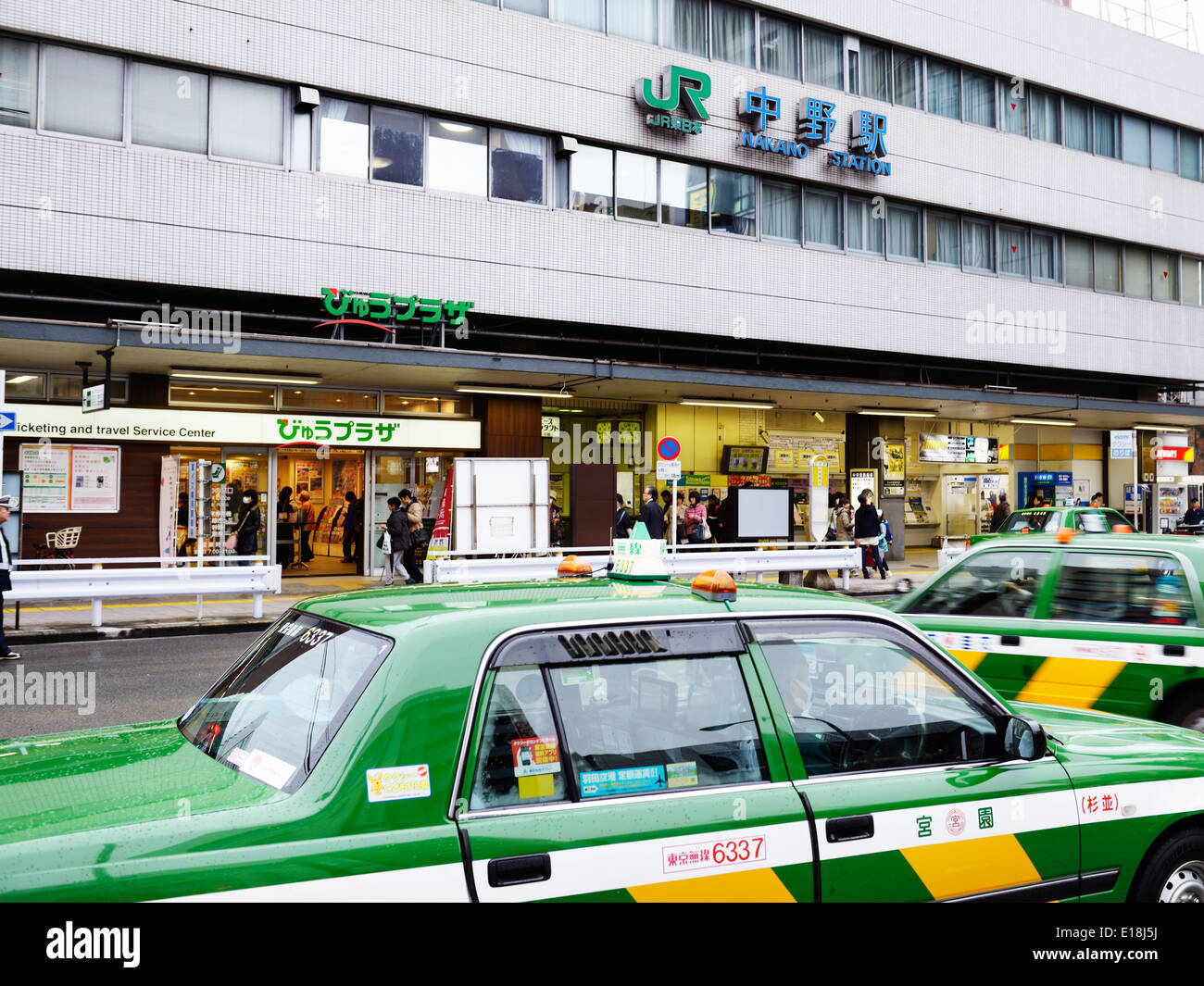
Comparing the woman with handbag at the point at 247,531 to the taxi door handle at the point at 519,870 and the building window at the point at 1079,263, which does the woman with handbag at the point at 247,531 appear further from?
the building window at the point at 1079,263

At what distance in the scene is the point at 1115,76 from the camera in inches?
1196

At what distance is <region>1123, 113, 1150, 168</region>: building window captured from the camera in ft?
102

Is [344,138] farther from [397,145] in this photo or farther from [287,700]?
[287,700]

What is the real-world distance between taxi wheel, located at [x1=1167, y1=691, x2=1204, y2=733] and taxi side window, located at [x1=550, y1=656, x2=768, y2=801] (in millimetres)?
4387

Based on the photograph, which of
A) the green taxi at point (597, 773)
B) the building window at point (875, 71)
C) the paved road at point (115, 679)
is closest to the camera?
the green taxi at point (597, 773)

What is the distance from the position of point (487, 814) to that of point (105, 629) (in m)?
12.7

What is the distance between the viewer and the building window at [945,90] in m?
27.0

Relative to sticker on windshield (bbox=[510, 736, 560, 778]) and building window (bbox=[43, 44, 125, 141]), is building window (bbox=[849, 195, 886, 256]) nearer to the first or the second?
building window (bbox=[43, 44, 125, 141])

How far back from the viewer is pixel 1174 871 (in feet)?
12.2

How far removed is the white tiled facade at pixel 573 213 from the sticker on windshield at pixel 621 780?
655 inches

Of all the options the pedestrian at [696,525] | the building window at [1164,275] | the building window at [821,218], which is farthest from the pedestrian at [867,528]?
the building window at [1164,275]

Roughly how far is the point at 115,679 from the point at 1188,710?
9527 mm

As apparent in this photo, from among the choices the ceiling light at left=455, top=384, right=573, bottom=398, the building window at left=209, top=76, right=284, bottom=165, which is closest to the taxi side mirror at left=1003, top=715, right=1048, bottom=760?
the building window at left=209, top=76, right=284, bottom=165

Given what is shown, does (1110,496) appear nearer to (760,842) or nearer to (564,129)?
(564,129)
